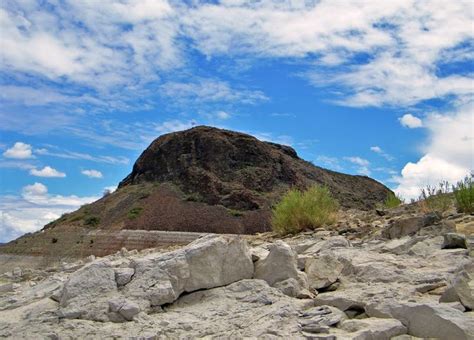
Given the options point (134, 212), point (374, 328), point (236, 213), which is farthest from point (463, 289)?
point (134, 212)

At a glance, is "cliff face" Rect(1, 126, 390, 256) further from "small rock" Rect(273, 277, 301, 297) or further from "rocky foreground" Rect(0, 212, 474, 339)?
"small rock" Rect(273, 277, 301, 297)

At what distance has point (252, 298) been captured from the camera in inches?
250

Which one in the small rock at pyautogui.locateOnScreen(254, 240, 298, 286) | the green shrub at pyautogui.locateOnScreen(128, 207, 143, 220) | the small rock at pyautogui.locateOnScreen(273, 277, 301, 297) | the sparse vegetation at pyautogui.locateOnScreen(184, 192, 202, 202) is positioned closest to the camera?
the small rock at pyautogui.locateOnScreen(273, 277, 301, 297)

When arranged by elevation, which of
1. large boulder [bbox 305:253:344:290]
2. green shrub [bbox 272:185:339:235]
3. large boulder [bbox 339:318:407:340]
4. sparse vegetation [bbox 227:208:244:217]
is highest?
sparse vegetation [bbox 227:208:244:217]

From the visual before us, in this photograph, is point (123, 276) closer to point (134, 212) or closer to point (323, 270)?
point (323, 270)

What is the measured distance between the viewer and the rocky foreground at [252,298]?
5.27 m

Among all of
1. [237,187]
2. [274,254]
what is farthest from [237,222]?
[274,254]

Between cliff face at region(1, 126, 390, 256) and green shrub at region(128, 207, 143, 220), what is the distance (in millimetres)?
35

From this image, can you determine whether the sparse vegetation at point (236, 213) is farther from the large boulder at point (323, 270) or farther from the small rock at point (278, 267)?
the small rock at point (278, 267)

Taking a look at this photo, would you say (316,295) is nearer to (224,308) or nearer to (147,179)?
(224,308)

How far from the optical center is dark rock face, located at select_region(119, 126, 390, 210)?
4350cm

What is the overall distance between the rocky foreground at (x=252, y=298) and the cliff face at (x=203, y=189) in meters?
23.7

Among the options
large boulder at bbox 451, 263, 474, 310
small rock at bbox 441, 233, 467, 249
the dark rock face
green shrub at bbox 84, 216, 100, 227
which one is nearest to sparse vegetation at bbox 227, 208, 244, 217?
the dark rock face

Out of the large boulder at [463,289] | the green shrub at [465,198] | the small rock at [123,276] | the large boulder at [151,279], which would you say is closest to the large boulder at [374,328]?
the large boulder at [463,289]
